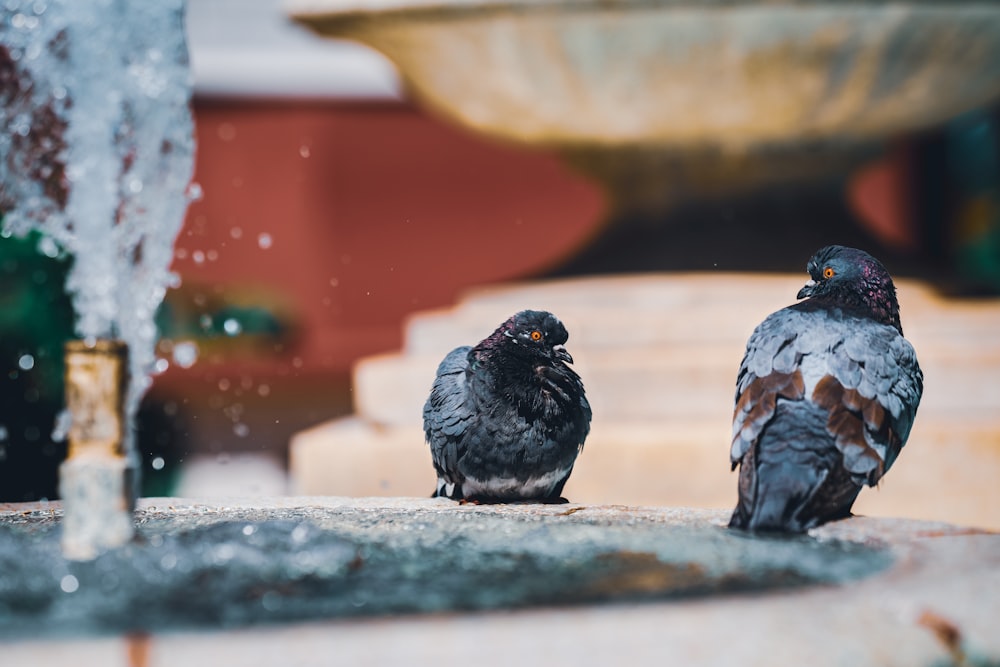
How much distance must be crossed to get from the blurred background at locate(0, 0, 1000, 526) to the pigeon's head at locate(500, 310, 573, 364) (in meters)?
1.55

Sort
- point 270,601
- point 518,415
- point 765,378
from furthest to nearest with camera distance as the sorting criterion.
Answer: point 518,415, point 765,378, point 270,601

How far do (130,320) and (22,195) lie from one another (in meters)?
0.69

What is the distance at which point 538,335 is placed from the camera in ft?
7.82

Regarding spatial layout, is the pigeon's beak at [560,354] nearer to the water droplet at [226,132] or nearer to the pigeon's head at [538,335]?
the pigeon's head at [538,335]

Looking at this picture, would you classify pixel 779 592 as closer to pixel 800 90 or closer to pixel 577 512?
pixel 577 512

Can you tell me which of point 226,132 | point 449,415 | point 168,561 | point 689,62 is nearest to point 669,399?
point 689,62

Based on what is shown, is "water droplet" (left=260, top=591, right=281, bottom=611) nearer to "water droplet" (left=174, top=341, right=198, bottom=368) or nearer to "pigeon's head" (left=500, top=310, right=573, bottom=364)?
"pigeon's head" (left=500, top=310, right=573, bottom=364)

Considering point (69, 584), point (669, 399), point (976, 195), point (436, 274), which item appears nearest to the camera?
point (69, 584)

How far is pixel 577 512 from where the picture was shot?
239 cm

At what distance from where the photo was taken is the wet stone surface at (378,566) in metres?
1.63

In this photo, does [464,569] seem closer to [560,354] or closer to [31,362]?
[560,354]

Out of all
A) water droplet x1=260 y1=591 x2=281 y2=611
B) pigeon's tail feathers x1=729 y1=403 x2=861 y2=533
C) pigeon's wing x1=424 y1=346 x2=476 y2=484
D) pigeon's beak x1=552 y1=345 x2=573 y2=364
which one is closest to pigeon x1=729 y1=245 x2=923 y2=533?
pigeon's tail feathers x1=729 y1=403 x2=861 y2=533

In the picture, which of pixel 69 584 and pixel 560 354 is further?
pixel 560 354

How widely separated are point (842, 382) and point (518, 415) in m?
0.62
